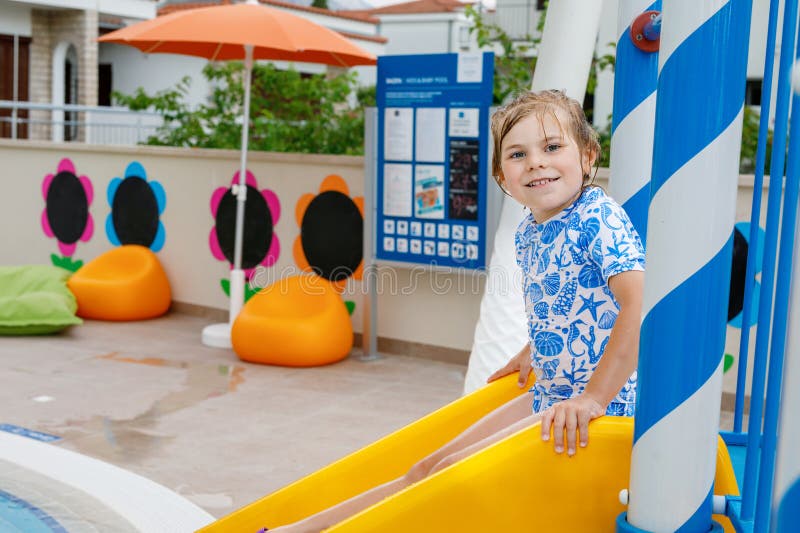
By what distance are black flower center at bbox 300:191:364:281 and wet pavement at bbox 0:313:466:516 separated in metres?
0.71

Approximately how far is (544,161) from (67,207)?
7.76m

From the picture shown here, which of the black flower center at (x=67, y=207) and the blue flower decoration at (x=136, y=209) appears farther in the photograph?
the black flower center at (x=67, y=207)

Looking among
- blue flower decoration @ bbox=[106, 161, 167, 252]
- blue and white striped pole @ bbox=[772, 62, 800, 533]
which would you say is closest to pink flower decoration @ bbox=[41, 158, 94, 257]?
blue flower decoration @ bbox=[106, 161, 167, 252]

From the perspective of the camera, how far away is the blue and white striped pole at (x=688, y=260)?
182 cm

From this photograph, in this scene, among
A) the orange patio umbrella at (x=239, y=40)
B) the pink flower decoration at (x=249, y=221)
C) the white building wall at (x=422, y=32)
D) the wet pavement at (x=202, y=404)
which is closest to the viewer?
the wet pavement at (x=202, y=404)

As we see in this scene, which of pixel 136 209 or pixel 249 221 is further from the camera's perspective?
pixel 136 209

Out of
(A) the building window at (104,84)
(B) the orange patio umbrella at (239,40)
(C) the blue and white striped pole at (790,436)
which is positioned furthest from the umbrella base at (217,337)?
(A) the building window at (104,84)

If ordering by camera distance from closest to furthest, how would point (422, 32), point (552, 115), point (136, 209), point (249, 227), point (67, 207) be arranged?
point (552, 115) < point (249, 227) < point (136, 209) < point (67, 207) < point (422, 32)

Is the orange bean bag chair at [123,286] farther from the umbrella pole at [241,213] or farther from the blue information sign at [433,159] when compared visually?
the blue information sign at [433,159]

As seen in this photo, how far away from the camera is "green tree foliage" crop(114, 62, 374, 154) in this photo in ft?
30.5

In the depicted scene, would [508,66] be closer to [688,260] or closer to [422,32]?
[688,260]

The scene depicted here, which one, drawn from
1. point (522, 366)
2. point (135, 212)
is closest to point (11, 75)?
point (135, 212)

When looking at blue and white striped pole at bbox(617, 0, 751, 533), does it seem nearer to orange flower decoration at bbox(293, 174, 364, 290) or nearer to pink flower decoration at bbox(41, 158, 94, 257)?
orange flower decoration at bbox(293, 174, 364, 290)

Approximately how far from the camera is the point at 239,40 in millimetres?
6742
